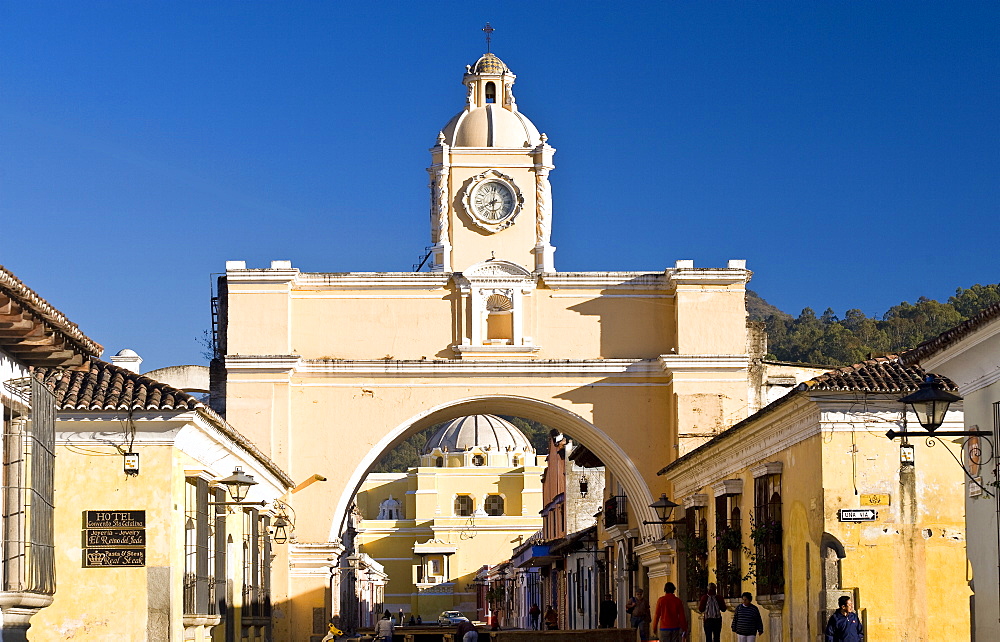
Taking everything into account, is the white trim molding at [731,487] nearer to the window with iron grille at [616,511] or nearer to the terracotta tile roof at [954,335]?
the terracotta tile roof at [954,335]

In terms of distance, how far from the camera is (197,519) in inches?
789

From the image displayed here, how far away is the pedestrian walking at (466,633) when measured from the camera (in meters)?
30.4

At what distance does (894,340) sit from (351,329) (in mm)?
42141

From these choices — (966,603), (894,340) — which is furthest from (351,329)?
(894,340)

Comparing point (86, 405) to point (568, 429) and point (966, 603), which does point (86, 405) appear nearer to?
point (966, 603)

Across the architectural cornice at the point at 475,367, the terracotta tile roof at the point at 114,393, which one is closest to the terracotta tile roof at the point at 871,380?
the terracotta tile roof at the point at 114,393

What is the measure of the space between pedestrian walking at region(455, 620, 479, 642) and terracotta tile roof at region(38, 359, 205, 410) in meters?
12.5

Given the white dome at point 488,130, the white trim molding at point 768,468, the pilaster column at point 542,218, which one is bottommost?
the white trim molding at point 768,468

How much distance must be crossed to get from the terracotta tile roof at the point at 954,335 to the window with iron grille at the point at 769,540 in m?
6.88

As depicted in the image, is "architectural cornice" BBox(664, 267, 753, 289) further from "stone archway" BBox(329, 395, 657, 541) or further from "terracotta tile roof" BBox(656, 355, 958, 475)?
"terracotta tile roof" BBox(656, 355, 958, 475)

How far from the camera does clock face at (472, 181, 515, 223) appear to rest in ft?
110

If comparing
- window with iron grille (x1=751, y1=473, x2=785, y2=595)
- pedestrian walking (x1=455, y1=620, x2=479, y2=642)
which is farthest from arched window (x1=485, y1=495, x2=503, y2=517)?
window with iron grille (x1=751, y1=473, x2=785, y2=595)

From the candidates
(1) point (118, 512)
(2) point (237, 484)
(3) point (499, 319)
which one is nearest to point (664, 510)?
(3) point (499, 319)

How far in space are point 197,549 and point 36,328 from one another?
28.8 ft
